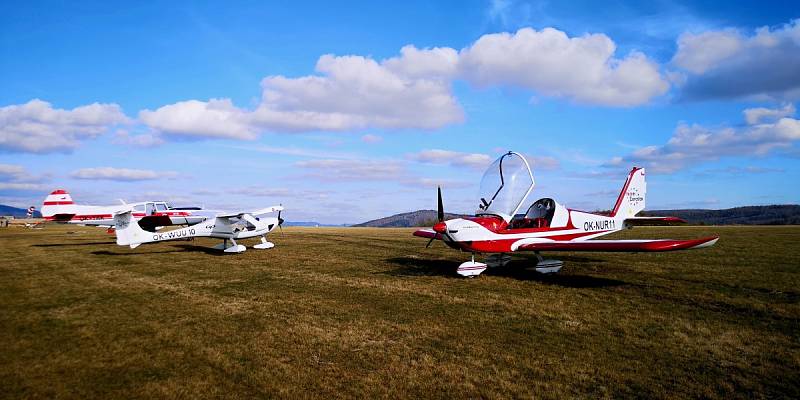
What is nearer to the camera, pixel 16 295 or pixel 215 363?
→ pixel 215 363

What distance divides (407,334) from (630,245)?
255 inches

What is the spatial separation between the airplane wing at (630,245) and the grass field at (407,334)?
928mm

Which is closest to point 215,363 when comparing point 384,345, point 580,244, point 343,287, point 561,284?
point 384,345

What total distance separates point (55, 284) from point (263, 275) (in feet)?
17.9

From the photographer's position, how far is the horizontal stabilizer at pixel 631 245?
8867 mm

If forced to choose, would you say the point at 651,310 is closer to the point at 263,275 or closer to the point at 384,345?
the point at 384,345

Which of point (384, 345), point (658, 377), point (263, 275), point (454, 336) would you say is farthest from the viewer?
point (263, 275)

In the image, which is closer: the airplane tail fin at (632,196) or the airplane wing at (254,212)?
the airplane tail fin at (632,196)

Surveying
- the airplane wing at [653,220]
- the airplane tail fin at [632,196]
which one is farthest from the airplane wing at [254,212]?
the airplane wing at [653,220]

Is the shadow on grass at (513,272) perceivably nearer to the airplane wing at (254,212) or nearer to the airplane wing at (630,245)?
the airplane wing at (630,245)

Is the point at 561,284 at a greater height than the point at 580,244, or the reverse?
the point at 580,244

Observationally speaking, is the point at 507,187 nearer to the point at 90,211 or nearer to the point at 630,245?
the point at 630,245

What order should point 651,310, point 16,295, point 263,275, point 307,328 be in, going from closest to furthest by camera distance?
point 307,328 → point 651,310 → point 16,295 → point 263,275

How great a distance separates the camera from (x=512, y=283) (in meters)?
10.9
